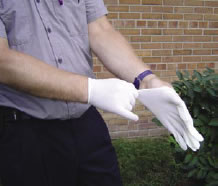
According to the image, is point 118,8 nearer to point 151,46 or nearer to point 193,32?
point 151,46

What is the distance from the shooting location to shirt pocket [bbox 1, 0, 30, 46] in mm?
1361

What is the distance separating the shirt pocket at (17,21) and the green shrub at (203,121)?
1.31 metres

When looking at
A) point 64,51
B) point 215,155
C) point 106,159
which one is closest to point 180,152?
point 215,155

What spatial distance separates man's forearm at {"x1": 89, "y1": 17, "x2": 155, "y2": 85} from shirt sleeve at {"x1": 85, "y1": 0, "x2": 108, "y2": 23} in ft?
0.11

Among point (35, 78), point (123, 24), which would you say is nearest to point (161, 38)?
point (123, 24)

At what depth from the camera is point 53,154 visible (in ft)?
4.97

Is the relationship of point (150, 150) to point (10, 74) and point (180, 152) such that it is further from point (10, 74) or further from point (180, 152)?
point (10, 74)

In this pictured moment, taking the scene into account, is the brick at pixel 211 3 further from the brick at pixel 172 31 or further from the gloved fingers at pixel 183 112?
the gloved fingers at pixel 183 112

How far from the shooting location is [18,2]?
4.53ft

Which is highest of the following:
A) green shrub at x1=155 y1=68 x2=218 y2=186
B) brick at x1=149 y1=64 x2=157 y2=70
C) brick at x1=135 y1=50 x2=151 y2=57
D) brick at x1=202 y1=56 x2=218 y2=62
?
brick at x1=135 y1=50 x2=151 y2=57

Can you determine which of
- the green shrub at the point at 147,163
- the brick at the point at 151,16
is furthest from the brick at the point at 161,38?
the green shrub at the point at 147,163

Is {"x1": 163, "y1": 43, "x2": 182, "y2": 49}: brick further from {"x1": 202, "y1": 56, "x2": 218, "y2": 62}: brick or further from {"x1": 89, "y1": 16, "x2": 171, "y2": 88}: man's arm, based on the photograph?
{"x1": 89, "y1": 16, "x2": 171, "y2": 88}: man's arm

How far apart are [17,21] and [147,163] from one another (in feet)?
7.52

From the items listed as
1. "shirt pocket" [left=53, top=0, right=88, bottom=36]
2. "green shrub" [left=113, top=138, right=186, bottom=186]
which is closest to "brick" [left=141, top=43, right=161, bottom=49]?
"green shrub" [left=113, top=138, right=186, bottom=186]
